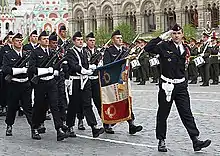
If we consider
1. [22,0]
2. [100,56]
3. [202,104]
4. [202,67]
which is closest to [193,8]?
[202,67]

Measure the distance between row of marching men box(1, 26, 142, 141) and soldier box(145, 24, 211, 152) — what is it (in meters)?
1.67

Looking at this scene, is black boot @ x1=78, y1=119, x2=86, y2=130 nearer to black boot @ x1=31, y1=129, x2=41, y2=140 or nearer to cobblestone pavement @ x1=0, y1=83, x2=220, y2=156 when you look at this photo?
cobblestone pavement @ x1=0, y1=83, x2=220, y2=156

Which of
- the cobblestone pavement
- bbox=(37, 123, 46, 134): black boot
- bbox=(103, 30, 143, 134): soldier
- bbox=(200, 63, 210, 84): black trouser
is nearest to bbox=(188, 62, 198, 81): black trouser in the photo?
bbox=(200, 63, 210, 84): black trouser

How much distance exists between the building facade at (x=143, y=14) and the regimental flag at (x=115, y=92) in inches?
1207

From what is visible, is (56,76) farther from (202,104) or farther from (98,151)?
(202,104)

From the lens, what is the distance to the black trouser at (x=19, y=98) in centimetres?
1128

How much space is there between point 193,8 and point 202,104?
3239 centimetres

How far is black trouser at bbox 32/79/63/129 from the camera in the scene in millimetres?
10680

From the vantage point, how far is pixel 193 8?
154 ft

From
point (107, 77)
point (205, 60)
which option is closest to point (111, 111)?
point (107, 77)

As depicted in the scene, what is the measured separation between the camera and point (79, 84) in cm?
1088

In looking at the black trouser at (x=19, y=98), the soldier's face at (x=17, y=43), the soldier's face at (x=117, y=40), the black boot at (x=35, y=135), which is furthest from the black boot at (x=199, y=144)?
the soldier's face at (x=17, y=43)

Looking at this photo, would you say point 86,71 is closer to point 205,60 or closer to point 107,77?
point 107,77

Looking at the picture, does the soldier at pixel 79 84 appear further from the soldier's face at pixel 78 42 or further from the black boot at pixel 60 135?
the black boot at pixel 60 135
